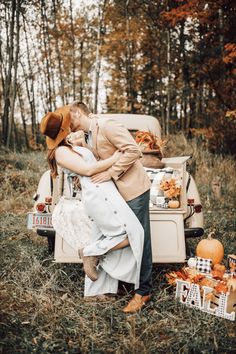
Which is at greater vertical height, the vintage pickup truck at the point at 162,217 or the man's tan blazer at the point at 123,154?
the man's tan blazer at the point at 123,154

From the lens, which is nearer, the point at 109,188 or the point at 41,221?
the point at 109,188

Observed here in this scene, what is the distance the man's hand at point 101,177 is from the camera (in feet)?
11.1

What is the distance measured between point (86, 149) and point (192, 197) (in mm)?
1639

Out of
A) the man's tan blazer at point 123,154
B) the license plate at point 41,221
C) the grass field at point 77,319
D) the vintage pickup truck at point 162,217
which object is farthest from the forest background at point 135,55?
the grass field at point 77,319

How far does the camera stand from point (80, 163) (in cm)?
338

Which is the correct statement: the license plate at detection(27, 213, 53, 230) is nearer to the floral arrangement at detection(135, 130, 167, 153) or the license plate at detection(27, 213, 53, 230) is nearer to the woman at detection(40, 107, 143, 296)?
the woman at detection(40, 107, 143, 296)

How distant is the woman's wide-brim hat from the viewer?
330cm

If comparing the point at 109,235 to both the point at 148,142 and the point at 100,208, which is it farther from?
the point at 148,142

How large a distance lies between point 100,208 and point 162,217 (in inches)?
35.0

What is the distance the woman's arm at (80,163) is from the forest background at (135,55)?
25.0 ft

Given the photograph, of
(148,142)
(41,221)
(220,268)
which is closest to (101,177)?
(41,221)

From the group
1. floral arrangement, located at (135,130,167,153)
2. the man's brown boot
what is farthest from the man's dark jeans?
floral arrangement, located at (135,130,167,153)

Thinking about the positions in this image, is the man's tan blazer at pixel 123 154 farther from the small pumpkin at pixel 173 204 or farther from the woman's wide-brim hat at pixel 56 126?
the small pumpkin at pixel 173 204

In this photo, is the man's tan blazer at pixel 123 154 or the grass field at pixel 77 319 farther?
the man's tan blazer at pixel 123 154
